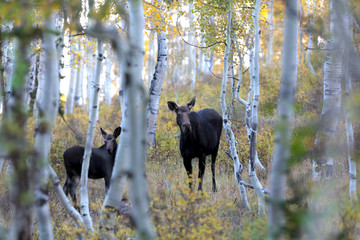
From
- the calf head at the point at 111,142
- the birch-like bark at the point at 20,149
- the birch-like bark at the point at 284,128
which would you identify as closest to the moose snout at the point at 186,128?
the calf head at the point at 111,142

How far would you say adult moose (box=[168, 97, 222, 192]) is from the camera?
24.7 feet

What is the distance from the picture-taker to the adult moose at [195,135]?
7521mm

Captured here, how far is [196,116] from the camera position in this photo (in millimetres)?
8094

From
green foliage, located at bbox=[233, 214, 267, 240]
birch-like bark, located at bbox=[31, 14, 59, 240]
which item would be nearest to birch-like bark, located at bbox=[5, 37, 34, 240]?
birch-like bark, located at bbox=[31, 14, 59, 240]

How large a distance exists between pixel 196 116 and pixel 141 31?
4804mm

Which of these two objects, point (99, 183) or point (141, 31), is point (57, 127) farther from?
point (141, 31)

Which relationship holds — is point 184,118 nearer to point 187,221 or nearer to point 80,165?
point 80,165

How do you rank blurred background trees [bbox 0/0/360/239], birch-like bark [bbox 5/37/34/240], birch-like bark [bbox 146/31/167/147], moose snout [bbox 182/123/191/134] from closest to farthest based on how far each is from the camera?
blurred background trees [bbox 0/0/360/239]
birch-like bark [bbox 5/37/34/240]
moose snout [bbox 182/123/191/134]
birch-like bark [bbox 146/31/167/147]

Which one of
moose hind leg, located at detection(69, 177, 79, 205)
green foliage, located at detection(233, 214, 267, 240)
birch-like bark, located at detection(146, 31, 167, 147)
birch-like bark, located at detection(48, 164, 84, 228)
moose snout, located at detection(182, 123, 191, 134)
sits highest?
birch-like bark, located at detection(146, 31, 167, 147)

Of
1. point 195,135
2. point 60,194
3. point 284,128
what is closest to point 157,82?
point 195,135

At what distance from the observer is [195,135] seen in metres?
7.91

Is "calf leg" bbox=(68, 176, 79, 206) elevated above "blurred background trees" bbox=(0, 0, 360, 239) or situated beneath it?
situated beneath

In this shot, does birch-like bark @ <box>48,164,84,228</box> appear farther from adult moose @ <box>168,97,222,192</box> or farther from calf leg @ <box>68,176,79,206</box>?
calf leg @ <box>68,176,79,206</box>

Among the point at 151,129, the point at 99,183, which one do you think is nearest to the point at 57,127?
the point at 151,129
